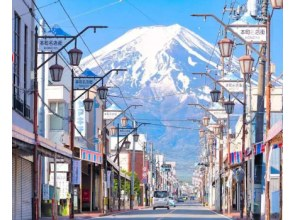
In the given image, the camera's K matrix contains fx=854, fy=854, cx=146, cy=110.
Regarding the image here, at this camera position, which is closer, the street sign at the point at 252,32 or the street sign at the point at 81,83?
the street sign at the point at 252,32

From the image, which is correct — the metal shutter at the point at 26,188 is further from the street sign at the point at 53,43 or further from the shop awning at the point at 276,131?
A: the shop awning at the point at 276,131

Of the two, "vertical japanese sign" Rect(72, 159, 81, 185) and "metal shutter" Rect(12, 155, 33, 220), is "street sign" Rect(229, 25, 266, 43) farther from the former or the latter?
"vertical japanese sign" Rect(72, 159, 81, 185)

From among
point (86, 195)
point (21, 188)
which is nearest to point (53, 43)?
point (21, 188)

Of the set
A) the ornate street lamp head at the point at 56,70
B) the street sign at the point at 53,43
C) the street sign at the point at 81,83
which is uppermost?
the street sign at the point at 53,43

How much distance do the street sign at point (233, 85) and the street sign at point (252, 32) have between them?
38.9ft

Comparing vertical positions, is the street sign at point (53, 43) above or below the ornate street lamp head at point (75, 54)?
above

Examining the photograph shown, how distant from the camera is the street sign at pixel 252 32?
2968cm

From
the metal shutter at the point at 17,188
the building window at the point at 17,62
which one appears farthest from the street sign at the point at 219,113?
the metal shutter at the point at 17,188

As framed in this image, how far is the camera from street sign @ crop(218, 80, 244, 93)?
138 feet

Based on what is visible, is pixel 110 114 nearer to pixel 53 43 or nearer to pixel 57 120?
pixel 57 120

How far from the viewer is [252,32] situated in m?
29.9

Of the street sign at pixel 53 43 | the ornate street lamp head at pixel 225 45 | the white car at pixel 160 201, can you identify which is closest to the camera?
the ornate street lamp head at pixel 225 45

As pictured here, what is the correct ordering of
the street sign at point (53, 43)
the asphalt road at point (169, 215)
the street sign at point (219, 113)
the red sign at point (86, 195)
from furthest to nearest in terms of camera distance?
the red sign at point (86, 195)
the street sign at point (219, 113)
the asphalt road at point (169, 215)
the street sign at point (53, 43)
